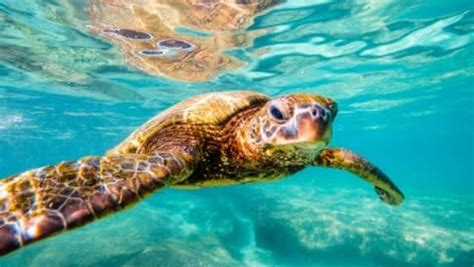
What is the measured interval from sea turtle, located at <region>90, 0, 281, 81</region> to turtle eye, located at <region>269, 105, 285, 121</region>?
872cm

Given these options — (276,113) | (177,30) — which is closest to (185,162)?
(276,113)

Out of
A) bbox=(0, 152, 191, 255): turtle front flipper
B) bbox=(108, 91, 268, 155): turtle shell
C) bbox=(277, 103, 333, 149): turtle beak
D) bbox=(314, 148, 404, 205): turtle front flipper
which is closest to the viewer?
bbox=(0, 152, 191, 255): turtle front flipper

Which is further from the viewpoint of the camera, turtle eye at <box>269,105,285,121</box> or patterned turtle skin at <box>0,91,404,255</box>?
turtle eye at <box>269,105,285,121</box>

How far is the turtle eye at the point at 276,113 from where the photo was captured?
333 cm

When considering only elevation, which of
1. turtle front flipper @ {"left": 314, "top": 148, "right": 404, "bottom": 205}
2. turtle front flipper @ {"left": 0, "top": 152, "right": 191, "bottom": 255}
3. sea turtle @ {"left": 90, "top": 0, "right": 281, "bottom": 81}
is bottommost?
turtle front flipper @ {"left": 0, "top": 152, "right": 191, "bottom": 255}

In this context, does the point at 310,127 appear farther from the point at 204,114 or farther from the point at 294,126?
the point at 204,114

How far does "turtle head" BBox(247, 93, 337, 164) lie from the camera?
10.3 feet

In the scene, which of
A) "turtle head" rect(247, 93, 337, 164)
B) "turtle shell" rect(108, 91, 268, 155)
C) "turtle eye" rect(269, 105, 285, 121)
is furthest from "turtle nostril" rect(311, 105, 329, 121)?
"turtle shell" rect(108, 91, 268, 155)

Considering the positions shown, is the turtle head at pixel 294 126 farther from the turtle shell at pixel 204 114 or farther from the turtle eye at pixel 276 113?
the turtle shell at pixel 204 114

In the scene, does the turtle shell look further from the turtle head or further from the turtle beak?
the turtle beak

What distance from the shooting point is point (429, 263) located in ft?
44.5

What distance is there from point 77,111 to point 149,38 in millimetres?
17926

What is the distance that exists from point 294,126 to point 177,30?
38.2 ft

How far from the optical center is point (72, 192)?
102 inches
